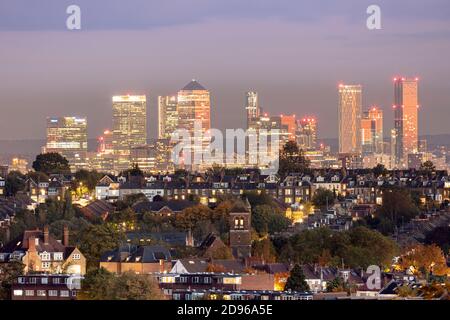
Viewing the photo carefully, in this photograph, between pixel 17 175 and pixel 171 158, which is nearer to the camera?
pixel 17 175

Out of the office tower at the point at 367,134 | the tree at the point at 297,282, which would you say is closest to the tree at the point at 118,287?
the tree at the point at 297,282

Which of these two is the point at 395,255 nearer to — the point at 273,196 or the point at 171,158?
the point at 273,196

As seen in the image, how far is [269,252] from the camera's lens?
37.9 metres

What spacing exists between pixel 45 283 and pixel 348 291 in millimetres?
5037

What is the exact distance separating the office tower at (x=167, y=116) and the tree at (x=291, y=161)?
3375 cm

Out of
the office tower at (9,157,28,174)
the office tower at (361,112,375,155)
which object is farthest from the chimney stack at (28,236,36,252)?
the office tower at (361,112,375,155)

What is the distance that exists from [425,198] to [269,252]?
28451 mm

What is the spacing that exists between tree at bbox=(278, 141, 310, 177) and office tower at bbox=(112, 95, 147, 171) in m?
33.8

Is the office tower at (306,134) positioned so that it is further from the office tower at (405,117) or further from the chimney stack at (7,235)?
the chimney stack at (7,235)

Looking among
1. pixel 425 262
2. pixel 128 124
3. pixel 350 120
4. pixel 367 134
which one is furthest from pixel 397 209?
pixel 367 134

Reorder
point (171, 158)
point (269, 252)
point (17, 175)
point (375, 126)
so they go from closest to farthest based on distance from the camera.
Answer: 1. point (269, 252)
2. point (17, 175)
3. point (171, 158)
4. point (375, 126)

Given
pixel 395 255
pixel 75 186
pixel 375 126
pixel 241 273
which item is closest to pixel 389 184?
pixel 75 186
